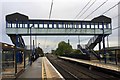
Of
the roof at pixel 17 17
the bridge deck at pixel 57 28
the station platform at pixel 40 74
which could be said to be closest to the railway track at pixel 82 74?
the station platform at pixel 40 74

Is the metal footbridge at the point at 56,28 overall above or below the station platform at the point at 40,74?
above

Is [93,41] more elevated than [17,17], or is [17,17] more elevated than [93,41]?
[17,17]

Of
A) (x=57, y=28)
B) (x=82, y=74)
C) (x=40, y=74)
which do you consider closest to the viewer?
(x=40, y=74)

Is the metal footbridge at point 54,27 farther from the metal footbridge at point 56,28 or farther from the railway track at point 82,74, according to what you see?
the railway track at point 82,74

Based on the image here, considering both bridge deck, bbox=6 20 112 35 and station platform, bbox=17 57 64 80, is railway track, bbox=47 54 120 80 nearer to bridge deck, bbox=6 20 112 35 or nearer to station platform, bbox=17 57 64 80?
station platform, bbox=17 57 64 80

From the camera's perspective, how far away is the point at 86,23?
235 ft

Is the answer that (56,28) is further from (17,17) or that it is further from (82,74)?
(82,74)

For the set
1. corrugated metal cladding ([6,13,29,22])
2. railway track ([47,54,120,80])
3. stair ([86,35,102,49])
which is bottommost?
railway track ([47,54,120,80])

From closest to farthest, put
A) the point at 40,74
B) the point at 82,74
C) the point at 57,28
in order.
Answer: the point at 40,74 → the point at 82,74 → the point at 57,28

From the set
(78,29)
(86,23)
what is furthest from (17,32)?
(86,23)

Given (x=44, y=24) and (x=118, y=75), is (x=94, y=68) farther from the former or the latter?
(x=44, y=24)

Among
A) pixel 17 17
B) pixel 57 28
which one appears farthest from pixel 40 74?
pixel 17 17

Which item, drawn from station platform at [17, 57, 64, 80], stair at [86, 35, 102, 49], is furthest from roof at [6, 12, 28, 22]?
station platform at [17, 57, 64, 80]

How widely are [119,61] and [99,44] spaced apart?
3274 centimetres
